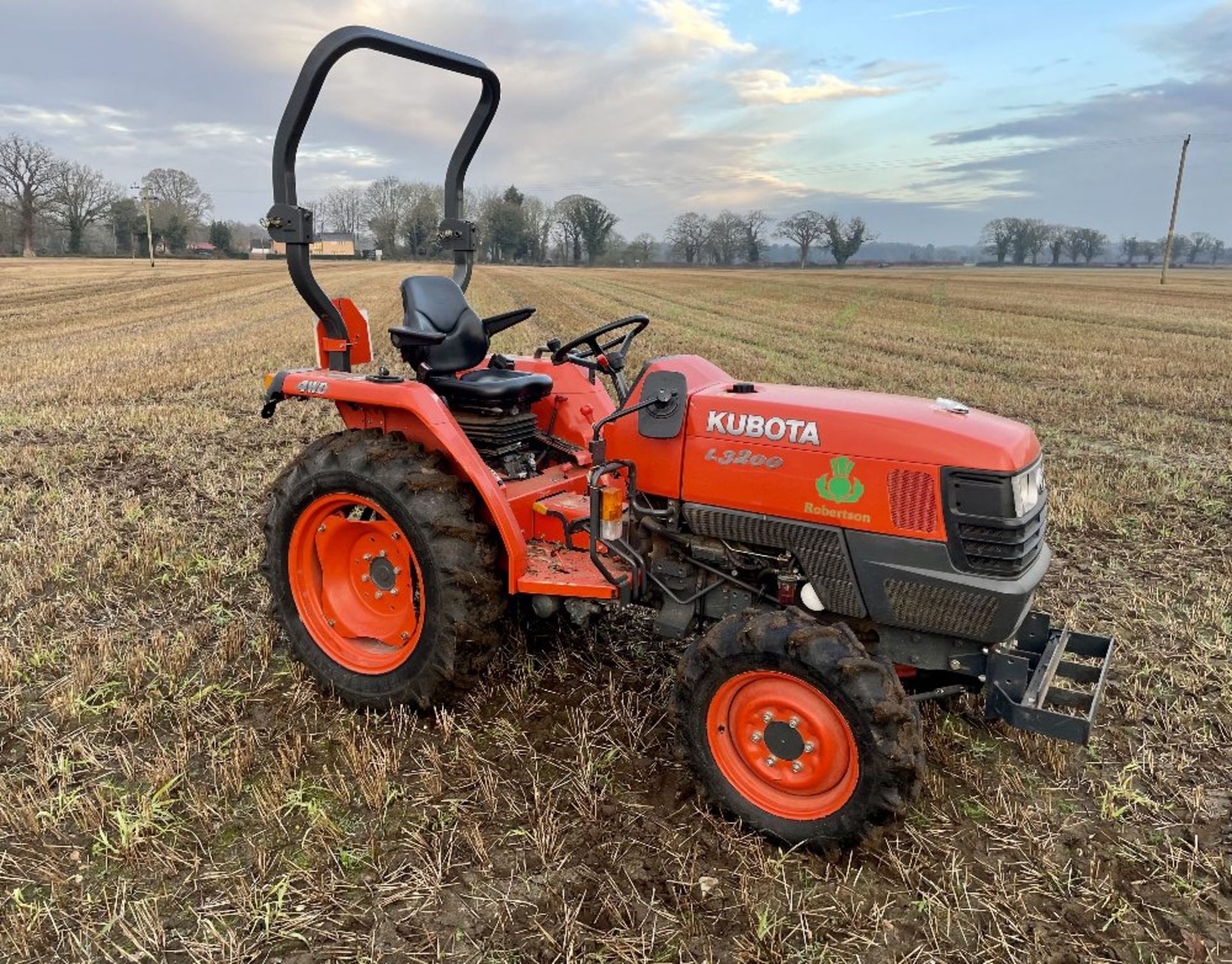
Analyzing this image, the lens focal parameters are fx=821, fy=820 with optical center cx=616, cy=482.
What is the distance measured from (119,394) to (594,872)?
925cm

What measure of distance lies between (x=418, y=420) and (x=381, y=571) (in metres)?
0.66

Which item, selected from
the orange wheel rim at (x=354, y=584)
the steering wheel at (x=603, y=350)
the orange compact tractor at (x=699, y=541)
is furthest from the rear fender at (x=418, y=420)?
the steering wheel at (x=603, y=350)

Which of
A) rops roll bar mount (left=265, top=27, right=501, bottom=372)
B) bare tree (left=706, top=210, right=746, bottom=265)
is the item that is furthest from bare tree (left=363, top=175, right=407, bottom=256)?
rops roll bar mount (left=265, top=27, right=501, bottom=372)

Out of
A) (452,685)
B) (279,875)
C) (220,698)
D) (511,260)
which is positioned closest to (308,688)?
(220,698)

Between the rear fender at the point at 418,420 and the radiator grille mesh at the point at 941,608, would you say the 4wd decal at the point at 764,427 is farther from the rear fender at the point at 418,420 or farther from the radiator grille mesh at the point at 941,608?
the rear fender at the point at 418,420

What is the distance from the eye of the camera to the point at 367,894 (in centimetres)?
238

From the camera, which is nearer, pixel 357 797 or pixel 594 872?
pixel 594 872

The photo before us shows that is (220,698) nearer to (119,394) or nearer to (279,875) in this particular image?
(279,875)

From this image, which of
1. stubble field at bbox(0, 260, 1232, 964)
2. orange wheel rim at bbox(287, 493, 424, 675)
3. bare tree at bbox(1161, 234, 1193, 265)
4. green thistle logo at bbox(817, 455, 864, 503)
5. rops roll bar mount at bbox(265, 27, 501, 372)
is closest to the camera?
stubble field at bbox(0, 260, 1232, 964)

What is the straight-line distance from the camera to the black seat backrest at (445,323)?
3789mm

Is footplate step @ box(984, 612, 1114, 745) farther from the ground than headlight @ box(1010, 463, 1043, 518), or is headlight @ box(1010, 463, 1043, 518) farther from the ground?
headlight @ box(1010, 463, 1043, 518)

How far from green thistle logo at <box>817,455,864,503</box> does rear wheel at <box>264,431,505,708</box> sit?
1.26m

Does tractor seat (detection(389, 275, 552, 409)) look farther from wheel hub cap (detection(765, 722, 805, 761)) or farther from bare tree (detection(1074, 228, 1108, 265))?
bare tree (detection(1074, 228, 1108, 265))

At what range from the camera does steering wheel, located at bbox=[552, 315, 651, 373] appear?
3450mm
